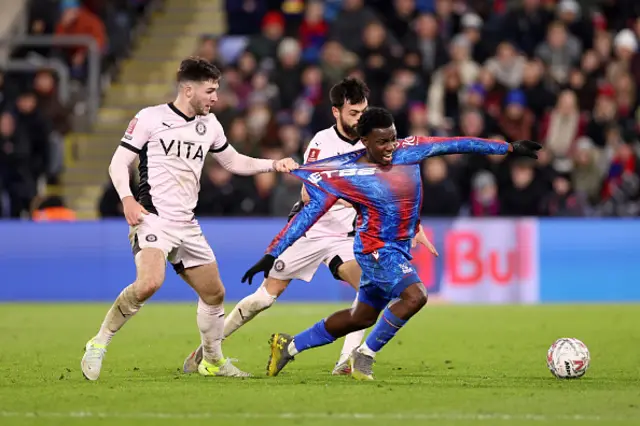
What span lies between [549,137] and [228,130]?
16.3 feet

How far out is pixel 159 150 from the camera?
32.0 feet

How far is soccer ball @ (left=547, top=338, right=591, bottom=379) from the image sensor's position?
9.63 metres

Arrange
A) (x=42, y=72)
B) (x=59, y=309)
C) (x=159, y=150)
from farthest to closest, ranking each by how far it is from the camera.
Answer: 1. (x=42, y=72)
2. (x=59, y=309)
3. (x=159, y=150)

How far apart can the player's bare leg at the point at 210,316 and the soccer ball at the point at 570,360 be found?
2353 mm

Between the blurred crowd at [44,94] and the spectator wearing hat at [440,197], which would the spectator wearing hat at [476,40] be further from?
the blurred crowd at [44,94]

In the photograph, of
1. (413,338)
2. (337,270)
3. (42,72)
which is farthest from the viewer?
(42,72)

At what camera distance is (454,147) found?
9484 mm

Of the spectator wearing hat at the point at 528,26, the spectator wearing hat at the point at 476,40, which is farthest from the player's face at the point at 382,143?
the spectator wearing hat at the point at 528,26

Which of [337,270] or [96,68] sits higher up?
[96,68]

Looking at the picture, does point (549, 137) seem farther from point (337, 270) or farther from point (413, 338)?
point (337, 270)

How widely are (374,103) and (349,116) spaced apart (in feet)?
32.1

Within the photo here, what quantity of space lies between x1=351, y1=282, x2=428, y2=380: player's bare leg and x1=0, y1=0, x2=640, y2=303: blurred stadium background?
8.43 meters

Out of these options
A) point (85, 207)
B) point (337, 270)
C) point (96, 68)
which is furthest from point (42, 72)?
point (337, 270)

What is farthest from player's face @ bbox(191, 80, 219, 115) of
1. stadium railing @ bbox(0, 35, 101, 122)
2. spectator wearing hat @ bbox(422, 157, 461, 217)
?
stadium railing @ bbox(0, 35, 101, 122)
